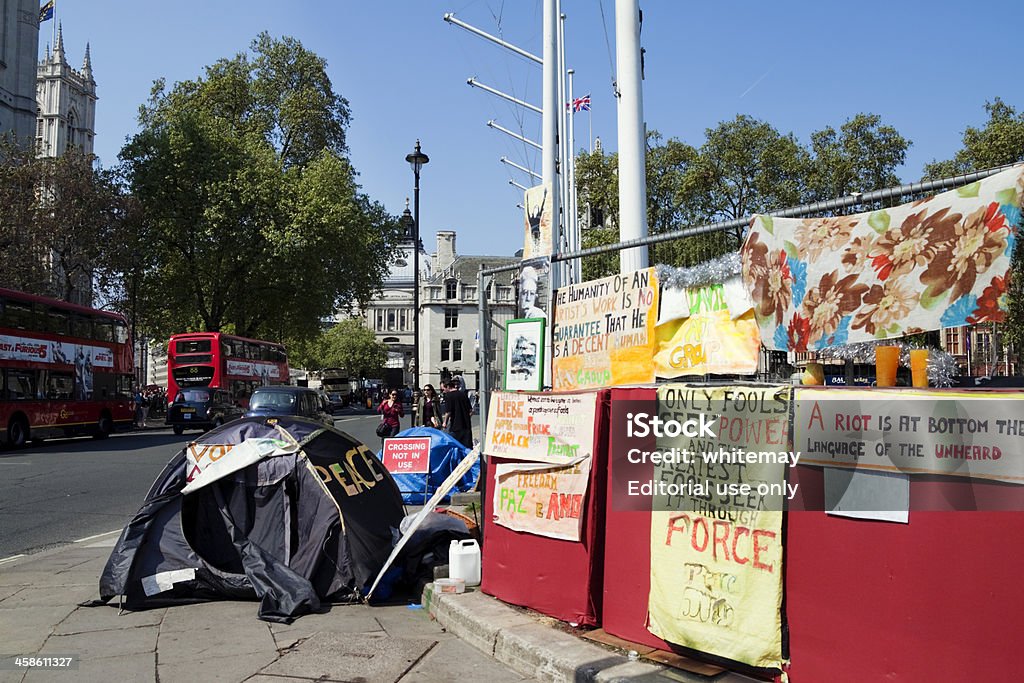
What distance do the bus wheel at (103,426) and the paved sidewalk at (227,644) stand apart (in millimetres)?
23596

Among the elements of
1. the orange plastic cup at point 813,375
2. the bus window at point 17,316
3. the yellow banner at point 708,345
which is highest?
the bus window at point 17,316

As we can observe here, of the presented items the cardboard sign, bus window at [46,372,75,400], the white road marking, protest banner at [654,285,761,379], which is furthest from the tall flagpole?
bus window at [46,372,75,400]

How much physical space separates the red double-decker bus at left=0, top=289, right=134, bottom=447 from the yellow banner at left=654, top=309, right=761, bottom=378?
78.0 ft

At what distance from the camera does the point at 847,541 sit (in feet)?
13.4

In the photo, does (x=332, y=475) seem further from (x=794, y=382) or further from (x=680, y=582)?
(x=794, y=382)

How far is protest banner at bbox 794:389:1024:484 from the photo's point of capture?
364 centimetres

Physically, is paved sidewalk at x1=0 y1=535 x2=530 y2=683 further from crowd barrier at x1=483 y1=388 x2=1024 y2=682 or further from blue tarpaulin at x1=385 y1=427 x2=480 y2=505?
blue tarpaulin at x1=385 y1=427 x2=480 y2=505

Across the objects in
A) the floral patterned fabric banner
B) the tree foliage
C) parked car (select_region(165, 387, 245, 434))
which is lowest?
parked car (select_region(165, 387, 245, 434))

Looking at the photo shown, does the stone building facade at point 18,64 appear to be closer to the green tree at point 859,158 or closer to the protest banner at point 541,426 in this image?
the green tree at point 859,158

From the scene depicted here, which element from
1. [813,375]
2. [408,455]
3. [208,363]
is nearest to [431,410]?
[408,455]

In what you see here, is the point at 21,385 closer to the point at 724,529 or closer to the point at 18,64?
the point at 724,529

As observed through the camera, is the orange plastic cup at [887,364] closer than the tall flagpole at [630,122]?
Yes

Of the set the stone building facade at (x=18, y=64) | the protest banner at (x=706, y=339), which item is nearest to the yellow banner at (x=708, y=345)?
the protest banner at (x=706, y=339)

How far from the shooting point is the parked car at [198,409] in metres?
31.0
